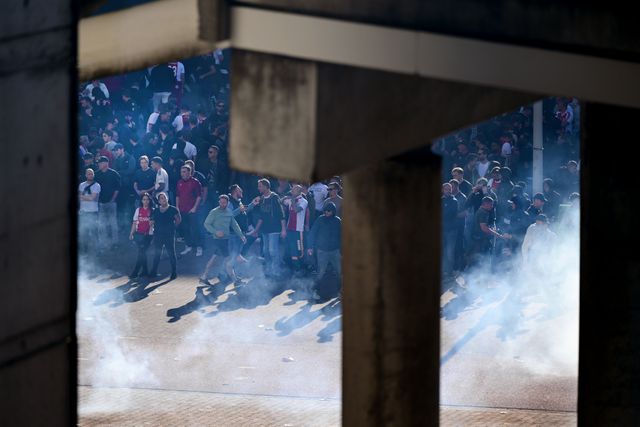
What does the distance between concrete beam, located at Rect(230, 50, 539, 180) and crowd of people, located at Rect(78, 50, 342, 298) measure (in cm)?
1038

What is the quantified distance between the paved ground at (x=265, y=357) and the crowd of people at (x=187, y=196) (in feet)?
1.96

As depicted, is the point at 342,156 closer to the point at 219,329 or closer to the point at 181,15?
the point at 181,15

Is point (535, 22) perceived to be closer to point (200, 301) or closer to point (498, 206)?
point (200, 301)

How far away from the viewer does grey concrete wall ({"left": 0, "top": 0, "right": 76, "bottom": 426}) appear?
17.6ft

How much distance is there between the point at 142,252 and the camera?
1925 cm

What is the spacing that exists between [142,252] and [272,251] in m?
2.01

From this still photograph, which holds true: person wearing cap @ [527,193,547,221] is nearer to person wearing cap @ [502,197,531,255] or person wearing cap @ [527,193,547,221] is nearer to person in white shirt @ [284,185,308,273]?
person wearing cap @ [502,197,531,255]

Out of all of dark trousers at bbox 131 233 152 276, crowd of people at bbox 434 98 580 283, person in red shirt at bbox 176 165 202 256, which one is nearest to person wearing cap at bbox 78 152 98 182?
person in red shirt at bbox 176 165 202 256

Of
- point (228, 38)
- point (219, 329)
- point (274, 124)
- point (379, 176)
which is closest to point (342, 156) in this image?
point (274, 124)

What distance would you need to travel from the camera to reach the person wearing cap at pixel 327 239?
17.8m

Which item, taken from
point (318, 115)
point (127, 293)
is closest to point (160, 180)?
point (127, 293)

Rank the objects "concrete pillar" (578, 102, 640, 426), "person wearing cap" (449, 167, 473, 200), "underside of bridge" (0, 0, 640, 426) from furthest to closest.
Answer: "person wearing cap" (449, 167, 473, 200)
"concrete pillar" (578, 102, 640, 426)
"underside of bridge" (0, 0, 640, 426)

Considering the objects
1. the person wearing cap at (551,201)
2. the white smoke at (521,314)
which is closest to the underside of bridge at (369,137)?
the white smoke at (521,314)

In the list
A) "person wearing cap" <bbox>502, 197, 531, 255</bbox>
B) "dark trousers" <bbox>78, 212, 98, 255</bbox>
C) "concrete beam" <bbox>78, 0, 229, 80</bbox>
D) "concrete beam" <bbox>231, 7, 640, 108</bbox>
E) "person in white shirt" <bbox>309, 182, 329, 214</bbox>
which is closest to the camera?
"concrete beam" <bbox>231, 7, 640, 108</bbox>
